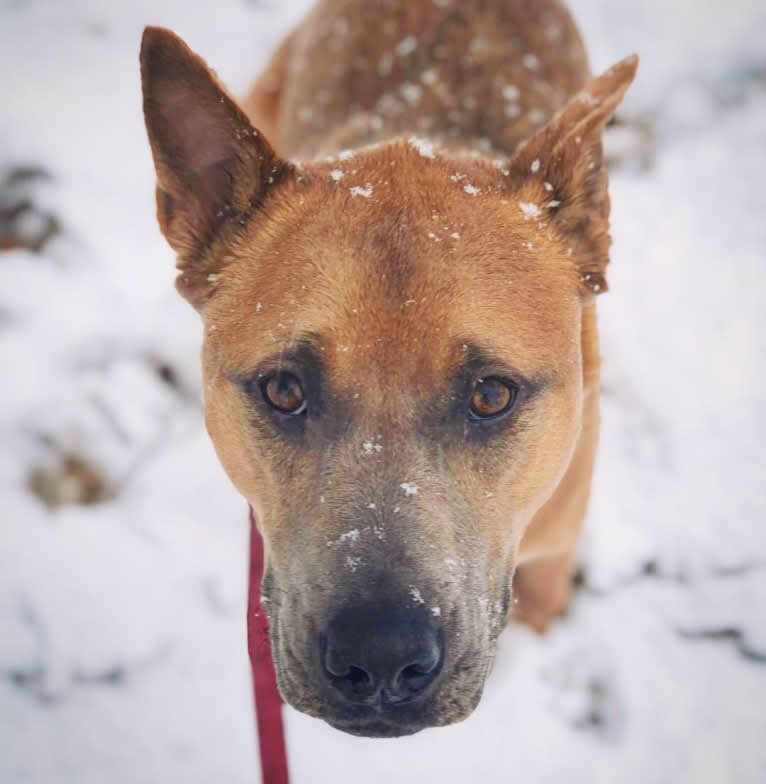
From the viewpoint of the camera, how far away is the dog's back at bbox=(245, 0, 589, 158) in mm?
3584

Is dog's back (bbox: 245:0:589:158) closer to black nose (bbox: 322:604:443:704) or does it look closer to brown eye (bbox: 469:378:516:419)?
brown eye (bbox: 469:378:516:419)

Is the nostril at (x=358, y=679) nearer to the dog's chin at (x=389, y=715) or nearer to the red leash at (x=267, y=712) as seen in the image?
the dog's chin at (x=389, y=715)

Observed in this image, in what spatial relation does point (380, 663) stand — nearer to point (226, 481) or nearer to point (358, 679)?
point (358, 679)

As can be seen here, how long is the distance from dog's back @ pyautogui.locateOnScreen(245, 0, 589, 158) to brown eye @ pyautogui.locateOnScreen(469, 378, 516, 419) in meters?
1.64

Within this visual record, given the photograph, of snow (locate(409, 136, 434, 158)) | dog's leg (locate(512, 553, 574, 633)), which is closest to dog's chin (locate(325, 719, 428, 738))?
dog's leg (locate(512, 553, 574, 633))

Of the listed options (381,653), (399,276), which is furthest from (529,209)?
(381,653)

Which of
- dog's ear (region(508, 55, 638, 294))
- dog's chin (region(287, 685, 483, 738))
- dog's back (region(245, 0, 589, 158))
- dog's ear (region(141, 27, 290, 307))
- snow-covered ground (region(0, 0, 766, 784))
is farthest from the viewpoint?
dog's back (region(245, 0, 589, 158))

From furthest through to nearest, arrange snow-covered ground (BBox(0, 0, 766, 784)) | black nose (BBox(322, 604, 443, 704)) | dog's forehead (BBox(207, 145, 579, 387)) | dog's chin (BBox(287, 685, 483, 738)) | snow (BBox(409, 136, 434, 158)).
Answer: snow-covered ground (BBox(0, 0, 766, 784))
snow (BBox(409, 136, 434, 158))
dog's forehead (BBox(207, 145, 579, 387))
dog's chin (BBox(287, 685, 483, 738))
black nose (BBox(322, 604, 443, 704))

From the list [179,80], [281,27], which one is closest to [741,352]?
[179,80]

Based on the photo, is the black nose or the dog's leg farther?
the dog's leg

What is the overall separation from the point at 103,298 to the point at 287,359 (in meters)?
2.73

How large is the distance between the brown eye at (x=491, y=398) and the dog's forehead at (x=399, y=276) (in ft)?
0.23

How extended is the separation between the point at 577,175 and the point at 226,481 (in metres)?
2.36

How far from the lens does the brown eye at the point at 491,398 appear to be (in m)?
2.15
